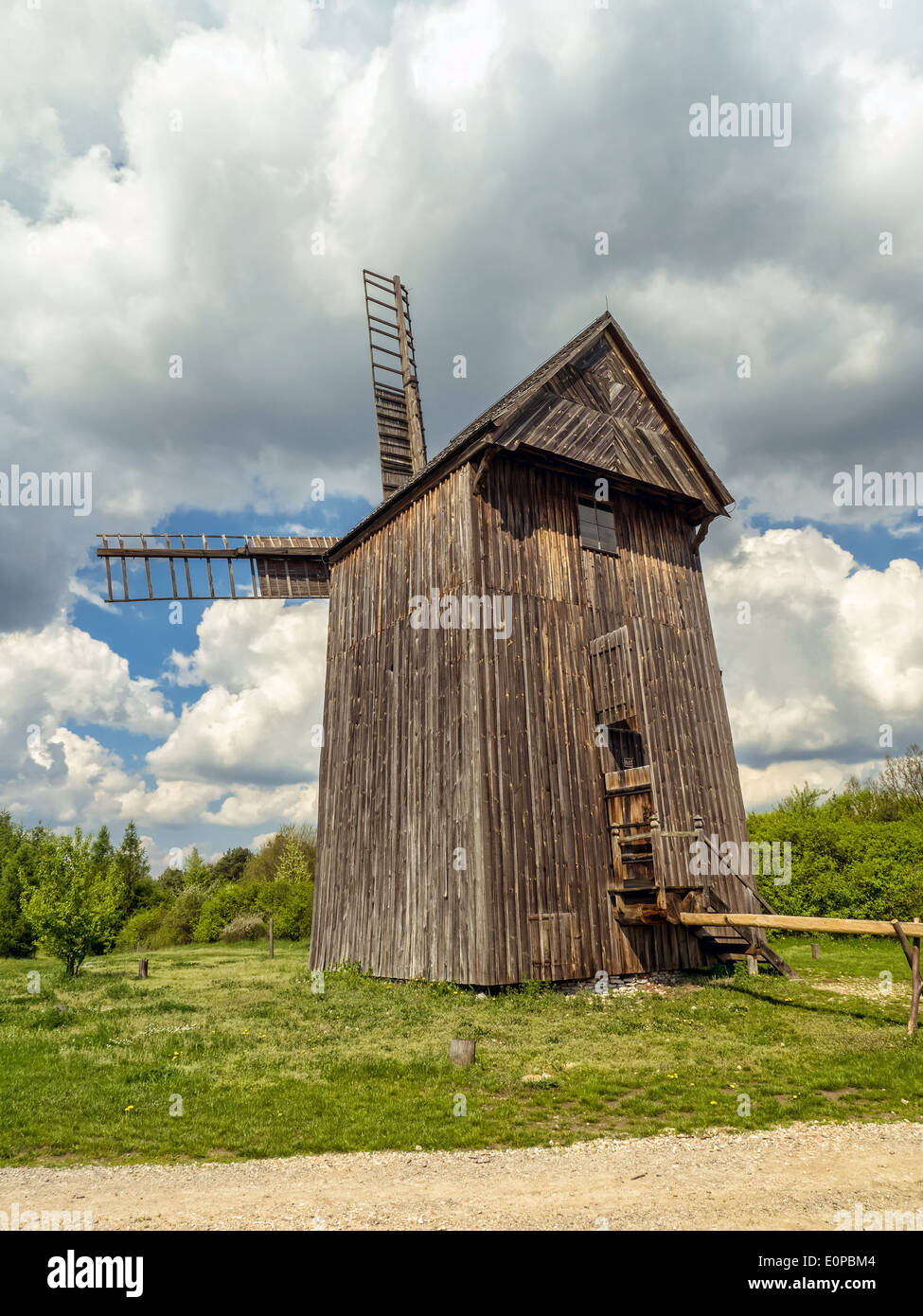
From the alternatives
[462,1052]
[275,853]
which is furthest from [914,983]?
[275,853]

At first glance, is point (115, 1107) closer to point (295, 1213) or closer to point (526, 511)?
point (295, 1213)

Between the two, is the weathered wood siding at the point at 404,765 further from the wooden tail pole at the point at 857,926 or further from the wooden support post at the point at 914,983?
the wooden support post at the point at 914,983

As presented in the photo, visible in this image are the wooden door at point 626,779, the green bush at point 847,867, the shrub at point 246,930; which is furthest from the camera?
the shrub at point 246,930

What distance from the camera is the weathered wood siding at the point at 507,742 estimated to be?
15.6 m

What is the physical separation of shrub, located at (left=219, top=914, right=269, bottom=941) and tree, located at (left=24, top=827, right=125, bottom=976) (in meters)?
18.7

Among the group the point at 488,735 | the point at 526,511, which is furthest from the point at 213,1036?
the point at 526,511

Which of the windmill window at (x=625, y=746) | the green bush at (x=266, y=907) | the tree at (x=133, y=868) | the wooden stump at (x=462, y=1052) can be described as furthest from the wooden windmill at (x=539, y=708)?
the tree at (x=133, y=868)

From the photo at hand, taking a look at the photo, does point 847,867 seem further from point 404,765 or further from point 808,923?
point 404,765

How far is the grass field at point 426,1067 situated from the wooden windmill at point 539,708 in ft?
5.13

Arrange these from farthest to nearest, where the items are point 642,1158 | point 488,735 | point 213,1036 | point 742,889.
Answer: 1. point 742,889
2. point 488,735
3. point 213,1036
4. point 642,1158

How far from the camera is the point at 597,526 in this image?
64.1 feet
